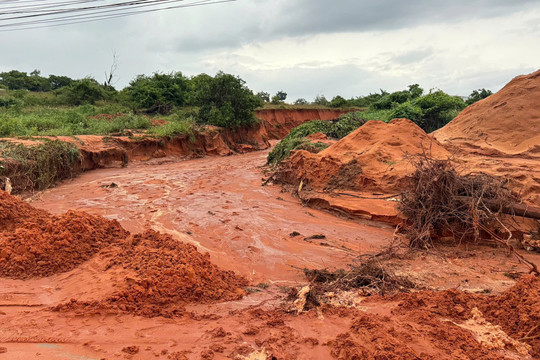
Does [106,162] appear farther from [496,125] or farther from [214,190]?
[496,125]

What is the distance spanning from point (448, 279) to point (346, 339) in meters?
2.24

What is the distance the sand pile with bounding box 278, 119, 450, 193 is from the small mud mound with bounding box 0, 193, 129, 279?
Result: 17.4ft

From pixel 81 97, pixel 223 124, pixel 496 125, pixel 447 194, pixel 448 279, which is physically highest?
pixel 81 97

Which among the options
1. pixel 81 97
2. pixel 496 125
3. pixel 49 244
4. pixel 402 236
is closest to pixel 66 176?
pixel 49 244

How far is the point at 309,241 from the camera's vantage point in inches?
226

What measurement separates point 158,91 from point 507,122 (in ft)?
70.1

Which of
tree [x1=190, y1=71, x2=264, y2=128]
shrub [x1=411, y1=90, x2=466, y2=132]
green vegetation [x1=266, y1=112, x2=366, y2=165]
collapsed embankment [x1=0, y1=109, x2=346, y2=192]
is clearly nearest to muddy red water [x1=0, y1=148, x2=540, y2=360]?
collapsed embankment [x1=0, y1=109, x2=346, y2=192]

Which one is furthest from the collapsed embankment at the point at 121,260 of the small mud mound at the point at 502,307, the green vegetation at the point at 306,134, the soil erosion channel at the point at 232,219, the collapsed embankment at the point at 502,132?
the green vegetation at the point at 306,134

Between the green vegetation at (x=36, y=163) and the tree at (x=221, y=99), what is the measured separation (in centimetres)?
1013

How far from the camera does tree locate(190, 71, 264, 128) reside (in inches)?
813

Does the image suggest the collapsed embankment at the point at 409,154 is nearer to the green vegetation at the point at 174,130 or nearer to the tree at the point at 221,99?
the green vegetation at the point at 174,130

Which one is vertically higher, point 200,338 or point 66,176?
A: point 66,176

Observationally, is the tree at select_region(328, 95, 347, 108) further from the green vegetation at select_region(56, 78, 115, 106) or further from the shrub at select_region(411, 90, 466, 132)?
the green vegetation at select_region(56, 78, 115, 106)

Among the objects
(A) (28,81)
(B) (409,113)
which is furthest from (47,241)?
(A) (28,81)
